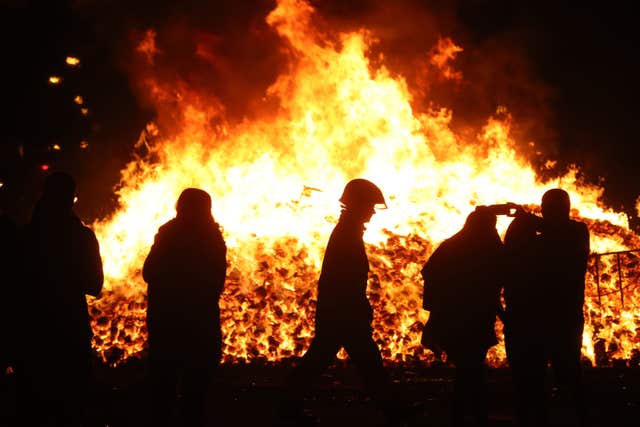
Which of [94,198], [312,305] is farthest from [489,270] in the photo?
[94,198]

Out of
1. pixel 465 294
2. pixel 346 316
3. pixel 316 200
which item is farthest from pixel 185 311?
pixel 316 200

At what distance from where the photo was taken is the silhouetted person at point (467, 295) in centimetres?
520

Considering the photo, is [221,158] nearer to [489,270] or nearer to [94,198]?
[489,270]

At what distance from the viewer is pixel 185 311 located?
15.9 feet

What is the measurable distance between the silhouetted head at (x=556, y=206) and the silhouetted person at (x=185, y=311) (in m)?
2.99

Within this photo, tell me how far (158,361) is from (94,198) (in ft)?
114

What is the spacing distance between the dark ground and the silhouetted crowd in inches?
21.3

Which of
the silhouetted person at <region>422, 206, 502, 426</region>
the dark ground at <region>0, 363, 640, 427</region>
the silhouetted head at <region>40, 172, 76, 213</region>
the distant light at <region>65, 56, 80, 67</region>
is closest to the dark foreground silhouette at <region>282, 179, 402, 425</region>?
the dark ground at <region>0, 363, 640, 427</region>

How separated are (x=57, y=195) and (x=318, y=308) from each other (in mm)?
2540

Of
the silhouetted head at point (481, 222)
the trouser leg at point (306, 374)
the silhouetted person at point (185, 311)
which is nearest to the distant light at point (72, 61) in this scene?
the silhouetted person at point (185, 311)

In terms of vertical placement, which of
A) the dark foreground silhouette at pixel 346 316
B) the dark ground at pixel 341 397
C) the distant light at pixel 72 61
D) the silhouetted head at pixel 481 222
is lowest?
the dark ground at pixel 341 397

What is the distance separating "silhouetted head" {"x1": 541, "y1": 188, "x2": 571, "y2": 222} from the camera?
548 centimetres

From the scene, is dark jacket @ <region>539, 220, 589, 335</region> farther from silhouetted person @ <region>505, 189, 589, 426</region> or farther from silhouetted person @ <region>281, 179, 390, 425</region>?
silhouetted person @ <region>281, 179, 390, 425</region>

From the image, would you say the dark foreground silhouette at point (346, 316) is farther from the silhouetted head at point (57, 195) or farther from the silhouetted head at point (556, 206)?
the silhouetted head at point (57, 195)
